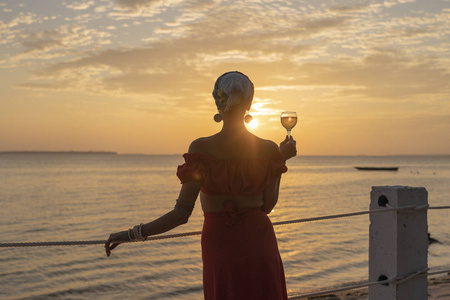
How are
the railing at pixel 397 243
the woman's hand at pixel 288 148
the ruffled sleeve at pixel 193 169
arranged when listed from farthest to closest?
the railing at pixel 397 243, the woman's hand at pixel 288 148, the ruffled sleeve at pixel 193 169

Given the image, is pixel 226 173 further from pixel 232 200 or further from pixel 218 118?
pixel 218 118

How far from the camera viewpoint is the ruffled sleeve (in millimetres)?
2289

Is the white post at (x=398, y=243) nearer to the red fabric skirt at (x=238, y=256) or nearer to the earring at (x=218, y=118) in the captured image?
the red fabric skirt at (x=238, y=256)

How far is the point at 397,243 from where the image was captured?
3.64 metres

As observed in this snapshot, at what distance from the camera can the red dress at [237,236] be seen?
92.7 inches

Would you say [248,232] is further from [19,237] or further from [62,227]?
[62,227]

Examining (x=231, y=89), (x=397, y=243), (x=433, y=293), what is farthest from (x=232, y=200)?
(x=433, y=293)

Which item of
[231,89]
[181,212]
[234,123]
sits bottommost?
[181,212]

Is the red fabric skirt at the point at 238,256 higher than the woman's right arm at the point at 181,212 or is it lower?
lower

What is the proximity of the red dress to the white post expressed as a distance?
5.42 feet

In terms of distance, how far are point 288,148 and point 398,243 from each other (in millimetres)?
1716

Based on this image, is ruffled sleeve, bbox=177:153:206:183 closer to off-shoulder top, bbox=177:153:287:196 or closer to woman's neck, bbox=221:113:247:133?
off-shoulder top, bbox=177:153:287:196

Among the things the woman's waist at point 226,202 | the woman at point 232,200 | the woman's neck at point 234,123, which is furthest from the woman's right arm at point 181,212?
the woman's neck at point 234,123

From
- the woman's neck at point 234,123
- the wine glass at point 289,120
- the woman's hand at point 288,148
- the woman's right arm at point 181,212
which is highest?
the wine glass at point 289,120
